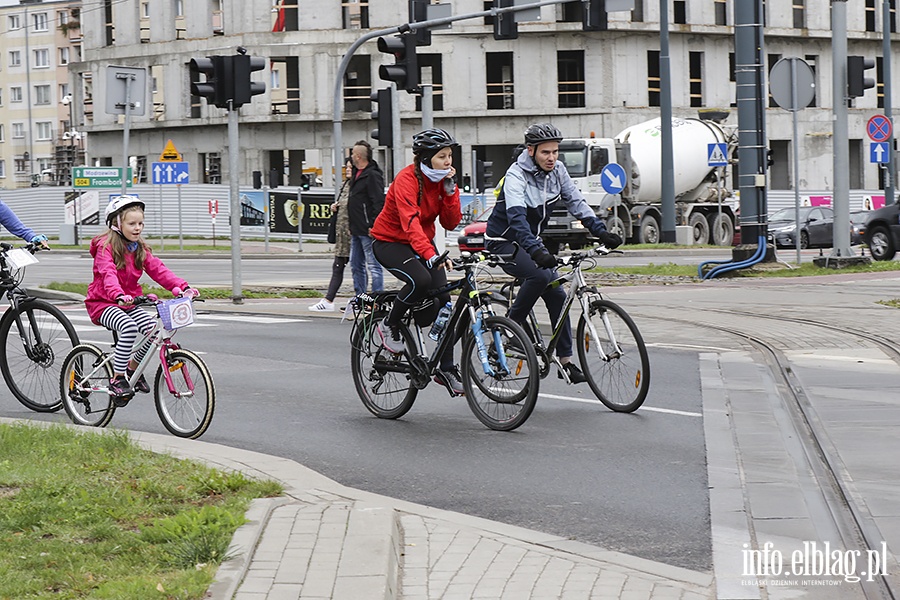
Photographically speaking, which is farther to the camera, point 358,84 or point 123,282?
point 358,84

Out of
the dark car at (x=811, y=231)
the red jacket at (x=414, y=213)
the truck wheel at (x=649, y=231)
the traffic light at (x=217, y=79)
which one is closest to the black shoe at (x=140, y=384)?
the red jacket at (x=414, y=213)

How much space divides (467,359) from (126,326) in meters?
2.07

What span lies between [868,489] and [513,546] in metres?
2.14

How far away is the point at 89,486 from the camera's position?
6.56 meters

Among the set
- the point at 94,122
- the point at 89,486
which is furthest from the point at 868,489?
the point at 94,122

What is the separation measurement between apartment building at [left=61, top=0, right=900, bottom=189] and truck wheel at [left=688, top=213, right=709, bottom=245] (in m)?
13.9

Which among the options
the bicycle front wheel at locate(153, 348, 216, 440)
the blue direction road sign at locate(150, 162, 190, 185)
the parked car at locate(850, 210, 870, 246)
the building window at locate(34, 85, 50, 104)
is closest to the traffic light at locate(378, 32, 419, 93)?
the bicycle front wheel at locate(153, 348, 216, 440)

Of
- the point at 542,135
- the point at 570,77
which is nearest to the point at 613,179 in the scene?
the point at 542,135

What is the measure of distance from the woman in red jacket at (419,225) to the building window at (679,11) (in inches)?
2160

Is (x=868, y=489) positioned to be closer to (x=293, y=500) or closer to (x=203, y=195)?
(x=293, y=500)

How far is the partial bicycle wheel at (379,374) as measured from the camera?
30.7 ft

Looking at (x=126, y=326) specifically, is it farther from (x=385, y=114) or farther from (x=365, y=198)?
(x=385, y=114)

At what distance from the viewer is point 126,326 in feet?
28.7

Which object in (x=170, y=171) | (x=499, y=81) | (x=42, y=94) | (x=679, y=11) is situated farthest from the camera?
(x=42, y=94)
